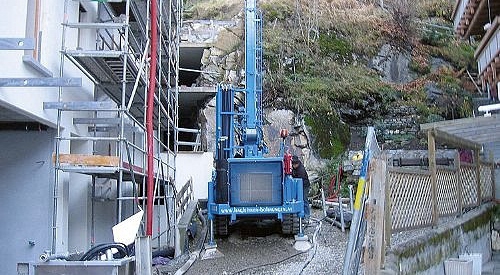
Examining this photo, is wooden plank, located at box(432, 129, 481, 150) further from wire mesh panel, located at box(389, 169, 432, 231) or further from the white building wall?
the white building wall

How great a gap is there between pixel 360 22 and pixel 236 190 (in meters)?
17.2

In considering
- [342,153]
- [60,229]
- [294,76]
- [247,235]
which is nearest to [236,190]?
[247,235]

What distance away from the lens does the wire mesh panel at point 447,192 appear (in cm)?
905

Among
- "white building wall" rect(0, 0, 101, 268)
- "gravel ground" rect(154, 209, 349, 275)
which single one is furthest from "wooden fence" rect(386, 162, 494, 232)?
"white building wall" rect(0, 0, 101, 268)

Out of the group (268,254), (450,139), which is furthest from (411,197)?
(268,254)

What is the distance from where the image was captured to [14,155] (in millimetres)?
8688

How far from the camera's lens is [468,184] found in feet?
37.3

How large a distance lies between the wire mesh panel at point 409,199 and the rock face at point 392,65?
1664 cm

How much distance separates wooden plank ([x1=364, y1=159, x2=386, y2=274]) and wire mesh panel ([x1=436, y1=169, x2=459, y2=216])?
361cm

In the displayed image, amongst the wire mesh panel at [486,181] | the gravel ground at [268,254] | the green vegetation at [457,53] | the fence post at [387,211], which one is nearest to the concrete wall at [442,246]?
the fence post at [387,211]

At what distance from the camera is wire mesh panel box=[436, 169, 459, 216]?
29.7 ft

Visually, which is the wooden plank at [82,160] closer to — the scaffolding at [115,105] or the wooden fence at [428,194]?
the scaffolding at [115,105]

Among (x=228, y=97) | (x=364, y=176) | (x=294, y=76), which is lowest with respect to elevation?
(x=364, y=176)

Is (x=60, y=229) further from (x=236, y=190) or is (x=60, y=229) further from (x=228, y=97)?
(x=228, y=97)
